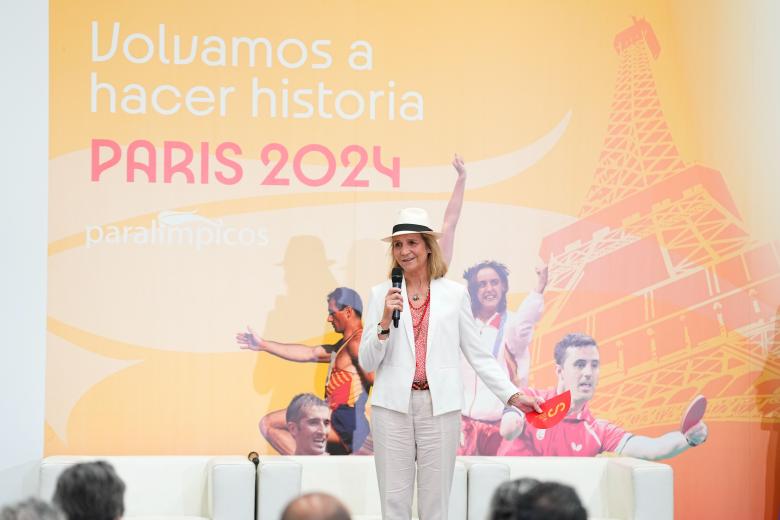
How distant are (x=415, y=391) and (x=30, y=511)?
95.1 inches

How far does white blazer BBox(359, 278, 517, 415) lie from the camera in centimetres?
458

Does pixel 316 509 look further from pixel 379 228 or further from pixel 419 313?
pixel 379 228

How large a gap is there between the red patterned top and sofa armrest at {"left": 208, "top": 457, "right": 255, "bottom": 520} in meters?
1.19

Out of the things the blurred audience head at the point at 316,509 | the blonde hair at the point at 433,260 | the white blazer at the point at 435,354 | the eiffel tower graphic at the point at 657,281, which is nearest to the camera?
the blurred audience head at the point at 316,509

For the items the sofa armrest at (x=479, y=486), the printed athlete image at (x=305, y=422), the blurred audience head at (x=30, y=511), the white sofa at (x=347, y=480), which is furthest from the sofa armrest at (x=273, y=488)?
the blurred audience head at (x=30, y=511)

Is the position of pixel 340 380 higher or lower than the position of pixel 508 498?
higher

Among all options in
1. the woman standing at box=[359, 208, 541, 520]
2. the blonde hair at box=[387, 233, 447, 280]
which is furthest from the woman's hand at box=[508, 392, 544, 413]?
the blonde hair at box=[387, 233, 447, 280]

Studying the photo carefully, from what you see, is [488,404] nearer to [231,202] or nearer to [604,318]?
[604,318]

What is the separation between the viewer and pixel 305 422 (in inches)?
233

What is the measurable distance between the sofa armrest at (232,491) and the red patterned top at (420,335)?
1193mm

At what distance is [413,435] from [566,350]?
1813 mm

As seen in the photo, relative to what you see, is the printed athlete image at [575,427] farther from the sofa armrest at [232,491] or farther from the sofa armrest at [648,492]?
the sofa armrest at [232,491]

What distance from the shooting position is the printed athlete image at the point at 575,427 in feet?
20.0

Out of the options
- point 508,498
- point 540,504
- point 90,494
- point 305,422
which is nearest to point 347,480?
point 305,422
